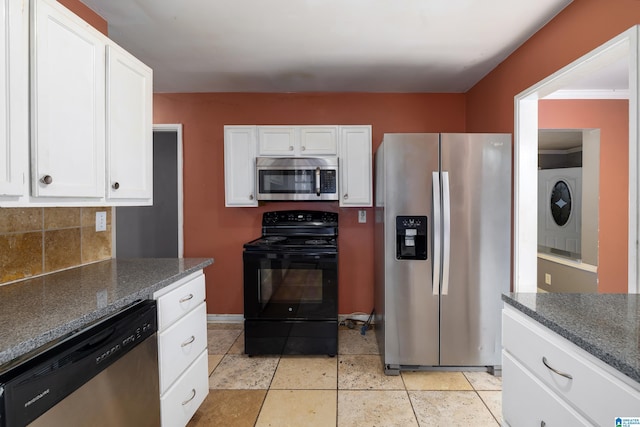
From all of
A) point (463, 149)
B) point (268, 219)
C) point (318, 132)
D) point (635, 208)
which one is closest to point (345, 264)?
point (268, 219)

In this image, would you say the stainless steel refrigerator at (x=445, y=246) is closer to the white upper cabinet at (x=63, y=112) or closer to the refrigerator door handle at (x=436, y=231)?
the refrigerator door handle at (x=436, y=231)

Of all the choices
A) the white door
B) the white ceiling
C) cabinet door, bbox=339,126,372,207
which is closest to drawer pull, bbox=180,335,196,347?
cabinet door, bbox=339,126,372,207

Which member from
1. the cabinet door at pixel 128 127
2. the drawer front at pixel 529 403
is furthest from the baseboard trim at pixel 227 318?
the drawer front at pixel 529 403

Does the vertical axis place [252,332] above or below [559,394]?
below

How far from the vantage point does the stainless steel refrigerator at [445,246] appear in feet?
6.99

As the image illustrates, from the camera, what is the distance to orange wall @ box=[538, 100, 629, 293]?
2.75m

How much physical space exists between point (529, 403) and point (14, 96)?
2.00m

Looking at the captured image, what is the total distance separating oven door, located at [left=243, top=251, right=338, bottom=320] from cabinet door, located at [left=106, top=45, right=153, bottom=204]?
1.01 m

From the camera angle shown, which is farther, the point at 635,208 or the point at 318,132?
the point at 318,132

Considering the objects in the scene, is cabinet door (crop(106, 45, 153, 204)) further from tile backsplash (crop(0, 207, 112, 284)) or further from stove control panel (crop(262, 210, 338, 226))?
stove control panel (crop(262, 210, 338, 226))

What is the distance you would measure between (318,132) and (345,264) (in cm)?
135

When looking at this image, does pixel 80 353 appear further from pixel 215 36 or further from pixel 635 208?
pixel 635 208

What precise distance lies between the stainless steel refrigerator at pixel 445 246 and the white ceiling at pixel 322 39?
69cm

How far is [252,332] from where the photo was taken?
2.43 meters
